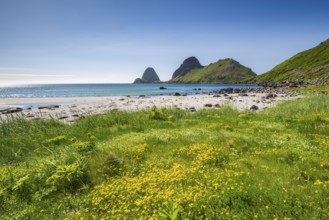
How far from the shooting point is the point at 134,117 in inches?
772

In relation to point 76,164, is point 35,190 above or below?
below

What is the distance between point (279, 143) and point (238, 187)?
19.0 feet

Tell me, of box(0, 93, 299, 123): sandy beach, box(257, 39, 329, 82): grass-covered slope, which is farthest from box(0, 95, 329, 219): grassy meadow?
box(257, 39, 329, 82): grass-covered slope

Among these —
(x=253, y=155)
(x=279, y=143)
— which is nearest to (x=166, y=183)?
(x=253, y=155)

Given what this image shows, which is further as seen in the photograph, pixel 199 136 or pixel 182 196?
pixel 199 136

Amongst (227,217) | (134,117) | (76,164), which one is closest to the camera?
(227,217)

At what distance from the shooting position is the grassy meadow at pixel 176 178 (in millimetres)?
6043

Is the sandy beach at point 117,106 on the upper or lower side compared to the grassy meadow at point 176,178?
lower

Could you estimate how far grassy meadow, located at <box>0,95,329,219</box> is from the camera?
19.8 ft

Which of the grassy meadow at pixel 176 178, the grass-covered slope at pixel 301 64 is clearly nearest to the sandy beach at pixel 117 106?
the grassy meadow at pixel 176 178

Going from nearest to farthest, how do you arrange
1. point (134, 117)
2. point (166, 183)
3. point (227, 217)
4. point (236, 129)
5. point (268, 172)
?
point (227, 217)
point (166, 183)
point (268, 172)
point (236, 129)
point (134, 117)

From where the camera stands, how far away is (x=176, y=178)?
7.43m

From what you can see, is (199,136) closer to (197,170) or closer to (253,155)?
(253,155)

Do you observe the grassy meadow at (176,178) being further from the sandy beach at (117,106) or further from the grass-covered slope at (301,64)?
the grass-covered slope at (301,64)
